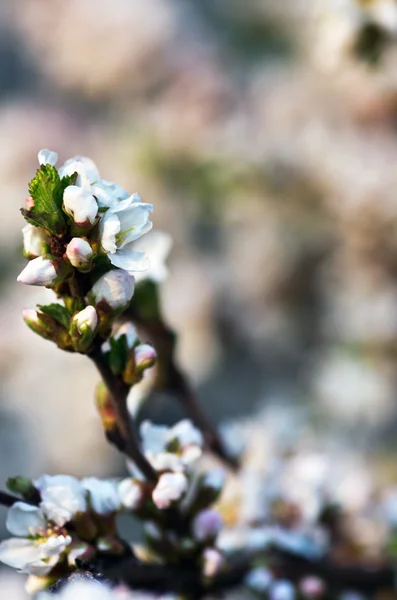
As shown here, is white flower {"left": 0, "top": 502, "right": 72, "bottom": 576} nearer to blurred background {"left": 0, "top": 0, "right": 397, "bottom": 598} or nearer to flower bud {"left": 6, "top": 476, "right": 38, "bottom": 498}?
flower bud {"left": 6, "top": 476, "right": 38, "bottom": 498}

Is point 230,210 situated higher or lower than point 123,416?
higher

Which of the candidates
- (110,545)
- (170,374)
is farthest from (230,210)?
(110,545)

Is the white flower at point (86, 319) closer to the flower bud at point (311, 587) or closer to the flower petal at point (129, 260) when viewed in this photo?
the flower petal at point (129, 260)

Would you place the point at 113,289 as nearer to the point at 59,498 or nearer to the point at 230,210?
the point at 59,498

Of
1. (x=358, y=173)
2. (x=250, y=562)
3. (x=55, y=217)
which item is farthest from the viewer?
(x=358, y=173)

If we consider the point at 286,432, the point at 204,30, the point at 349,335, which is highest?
the point at 204,30

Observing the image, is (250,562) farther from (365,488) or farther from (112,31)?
(112,31)

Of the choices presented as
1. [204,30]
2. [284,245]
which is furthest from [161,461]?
[204,30]
